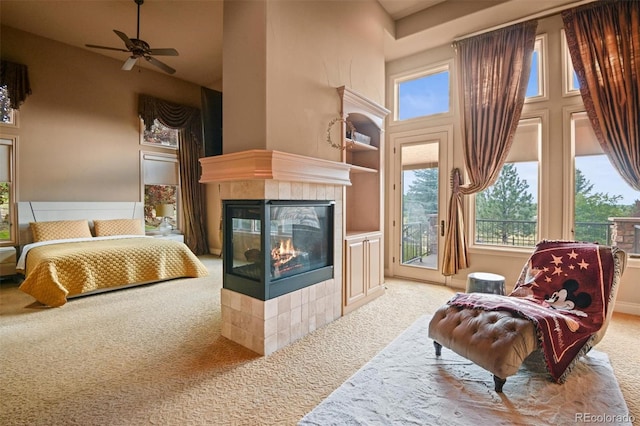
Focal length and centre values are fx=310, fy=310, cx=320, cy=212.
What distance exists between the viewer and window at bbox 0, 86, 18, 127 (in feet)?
15.6

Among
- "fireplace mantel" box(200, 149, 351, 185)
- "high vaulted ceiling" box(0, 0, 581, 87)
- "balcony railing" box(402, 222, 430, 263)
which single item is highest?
"high vaulted ceiling" box(0, 0, 581, 87)

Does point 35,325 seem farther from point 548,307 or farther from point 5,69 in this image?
point 548,307

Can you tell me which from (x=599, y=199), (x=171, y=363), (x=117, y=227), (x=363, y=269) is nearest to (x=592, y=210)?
(x=599, y=199)

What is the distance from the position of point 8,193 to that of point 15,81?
1.71 m

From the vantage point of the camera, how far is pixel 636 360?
2.46 meters

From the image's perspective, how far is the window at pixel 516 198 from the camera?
160 inches

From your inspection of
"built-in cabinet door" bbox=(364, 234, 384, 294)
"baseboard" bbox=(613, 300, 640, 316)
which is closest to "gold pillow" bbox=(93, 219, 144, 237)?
"built-in cabinet door" bbox=(364, 234, 384, 294)

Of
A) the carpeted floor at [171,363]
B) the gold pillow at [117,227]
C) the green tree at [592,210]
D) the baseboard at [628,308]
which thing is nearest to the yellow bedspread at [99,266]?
the carpeted floor at [171,363]

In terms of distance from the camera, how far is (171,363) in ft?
7.86

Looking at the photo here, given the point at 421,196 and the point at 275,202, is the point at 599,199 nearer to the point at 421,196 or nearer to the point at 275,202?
the point at 421,196

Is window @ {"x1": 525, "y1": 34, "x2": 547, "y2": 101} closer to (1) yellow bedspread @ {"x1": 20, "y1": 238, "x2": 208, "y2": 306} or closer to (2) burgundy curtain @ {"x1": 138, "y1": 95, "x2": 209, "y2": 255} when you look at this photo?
(1) yellow bedspread @ {"x1": 20, "y1": 238, "x2": 208, "y2": 306}

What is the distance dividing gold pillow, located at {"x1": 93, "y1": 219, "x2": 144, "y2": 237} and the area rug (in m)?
5.12

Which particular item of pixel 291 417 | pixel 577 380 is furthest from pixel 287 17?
pixel 577 380

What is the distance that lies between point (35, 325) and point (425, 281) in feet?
15.7
